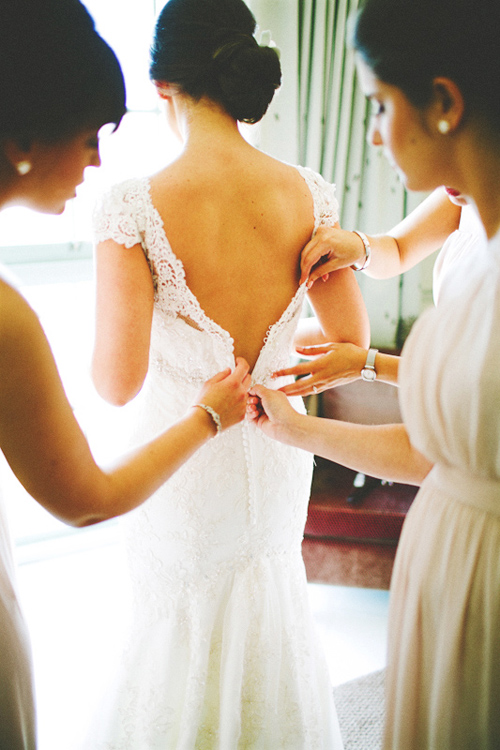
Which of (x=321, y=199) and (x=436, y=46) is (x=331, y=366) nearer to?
(x=321, y=199)

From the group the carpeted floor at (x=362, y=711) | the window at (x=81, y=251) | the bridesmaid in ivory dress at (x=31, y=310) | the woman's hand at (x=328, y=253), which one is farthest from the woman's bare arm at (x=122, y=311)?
the window at (x=81, y=251)

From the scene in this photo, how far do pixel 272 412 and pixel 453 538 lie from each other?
496 mm

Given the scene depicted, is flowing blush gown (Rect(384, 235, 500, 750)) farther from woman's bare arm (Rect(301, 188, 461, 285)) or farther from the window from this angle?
the window

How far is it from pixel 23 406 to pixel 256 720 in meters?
1.06

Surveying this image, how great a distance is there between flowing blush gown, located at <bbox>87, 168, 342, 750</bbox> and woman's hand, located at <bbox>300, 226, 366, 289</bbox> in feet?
0.17

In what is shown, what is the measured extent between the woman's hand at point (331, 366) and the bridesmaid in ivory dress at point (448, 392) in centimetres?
51

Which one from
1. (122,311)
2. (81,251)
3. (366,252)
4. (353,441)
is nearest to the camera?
(353,441)

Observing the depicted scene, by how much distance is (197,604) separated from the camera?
1.45 metres

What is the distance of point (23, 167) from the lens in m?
0.87

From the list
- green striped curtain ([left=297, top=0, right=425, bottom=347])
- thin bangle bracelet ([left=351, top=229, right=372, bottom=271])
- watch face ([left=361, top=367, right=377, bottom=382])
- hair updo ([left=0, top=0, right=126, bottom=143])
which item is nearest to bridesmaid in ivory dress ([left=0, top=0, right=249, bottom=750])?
hair updo ([left=0, top=0, right=126, bottom=143])

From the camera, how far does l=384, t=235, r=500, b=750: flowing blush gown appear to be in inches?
31.0

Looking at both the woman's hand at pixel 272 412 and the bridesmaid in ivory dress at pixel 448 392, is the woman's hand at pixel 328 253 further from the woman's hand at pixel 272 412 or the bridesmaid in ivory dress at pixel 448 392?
the bridesmaid in ivory dress at pixel 448 392

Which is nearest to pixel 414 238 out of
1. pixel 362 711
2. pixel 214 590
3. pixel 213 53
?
pixel 213 53

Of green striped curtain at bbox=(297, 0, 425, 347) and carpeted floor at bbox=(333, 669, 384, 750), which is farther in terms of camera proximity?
green striped curtain at bbox=(297, 0, 425, 347)
